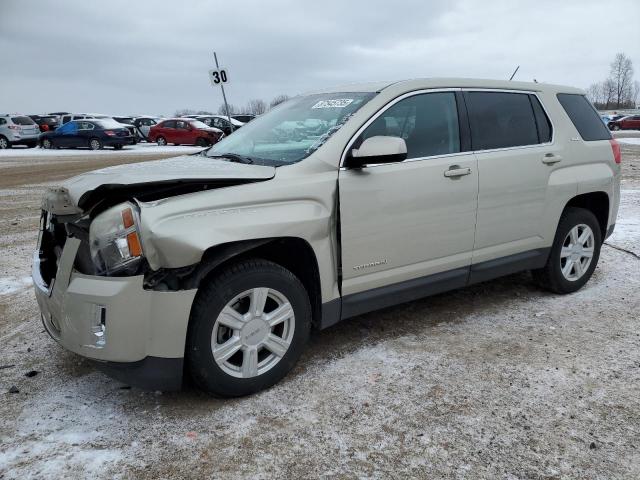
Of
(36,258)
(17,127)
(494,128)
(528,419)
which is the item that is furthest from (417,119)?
(17,127)

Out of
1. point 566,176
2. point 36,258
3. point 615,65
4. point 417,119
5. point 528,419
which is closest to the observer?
point 528,419

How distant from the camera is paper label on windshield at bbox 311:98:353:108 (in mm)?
3628

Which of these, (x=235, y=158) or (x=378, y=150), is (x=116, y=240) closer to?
(x=235, y=158)

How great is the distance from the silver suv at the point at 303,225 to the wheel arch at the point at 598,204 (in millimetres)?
110

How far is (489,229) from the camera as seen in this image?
3.94 metres

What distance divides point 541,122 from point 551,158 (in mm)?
319

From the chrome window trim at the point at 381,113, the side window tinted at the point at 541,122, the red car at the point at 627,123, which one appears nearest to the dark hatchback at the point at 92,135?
the side window tinted at the point at 541,122

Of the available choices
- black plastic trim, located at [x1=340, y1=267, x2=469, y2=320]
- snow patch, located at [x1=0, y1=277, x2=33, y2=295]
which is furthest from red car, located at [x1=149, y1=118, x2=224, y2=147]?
black plastic trim, located at [x1=340, y1=267, x2=469, y2=320]

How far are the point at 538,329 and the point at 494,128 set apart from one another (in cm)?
149

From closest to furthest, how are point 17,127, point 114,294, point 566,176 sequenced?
point 114,294 → point 566,176 → point 17,127

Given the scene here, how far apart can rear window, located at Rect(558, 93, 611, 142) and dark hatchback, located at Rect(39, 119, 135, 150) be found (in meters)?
22.8

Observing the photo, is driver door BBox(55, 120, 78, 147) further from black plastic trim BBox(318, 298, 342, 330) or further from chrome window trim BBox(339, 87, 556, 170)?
black plastic trim BBox(318, 298, 342, 330)

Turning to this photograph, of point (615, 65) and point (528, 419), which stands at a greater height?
point (615, 65)

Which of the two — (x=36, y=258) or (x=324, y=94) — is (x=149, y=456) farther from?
(x=324, y=94)
